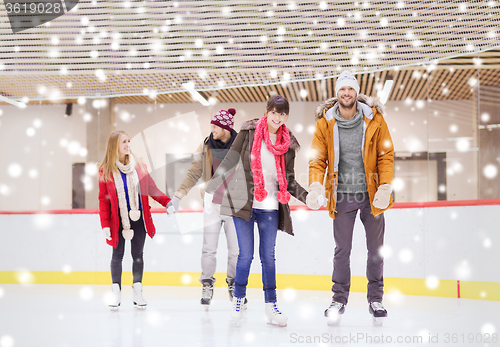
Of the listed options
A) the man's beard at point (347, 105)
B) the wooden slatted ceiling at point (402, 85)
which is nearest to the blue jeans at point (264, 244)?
the man's beard at point (347, 105)

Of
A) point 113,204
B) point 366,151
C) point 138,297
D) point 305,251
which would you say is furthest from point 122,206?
point 305,251

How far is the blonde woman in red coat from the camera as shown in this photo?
2.71 m

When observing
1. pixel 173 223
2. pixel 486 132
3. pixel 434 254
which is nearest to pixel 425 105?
pixel 486 132

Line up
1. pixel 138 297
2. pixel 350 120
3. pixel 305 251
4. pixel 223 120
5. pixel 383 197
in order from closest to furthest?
pixel 383 197 < pixel 350 120 < pixel 223 120 < pixel 138 297 < pixel 305 251

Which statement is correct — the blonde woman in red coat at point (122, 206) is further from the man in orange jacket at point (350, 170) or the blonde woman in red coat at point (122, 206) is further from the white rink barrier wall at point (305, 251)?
the white rink barrier wall at point (305, 251)

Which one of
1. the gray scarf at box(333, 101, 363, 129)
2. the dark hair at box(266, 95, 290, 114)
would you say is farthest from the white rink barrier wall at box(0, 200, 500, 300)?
the dark hair at box(266, 95, 290, 114)

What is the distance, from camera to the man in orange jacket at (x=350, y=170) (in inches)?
84.5

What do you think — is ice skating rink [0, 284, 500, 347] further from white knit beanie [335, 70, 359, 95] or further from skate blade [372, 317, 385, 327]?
white knit beanie [335, 70, 359, 95]

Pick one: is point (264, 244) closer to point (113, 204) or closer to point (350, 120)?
point (350, 120)

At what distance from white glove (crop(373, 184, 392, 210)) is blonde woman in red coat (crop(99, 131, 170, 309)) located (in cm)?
138

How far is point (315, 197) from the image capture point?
6.89ft

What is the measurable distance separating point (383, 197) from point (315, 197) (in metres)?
0.30

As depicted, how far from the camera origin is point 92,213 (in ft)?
14.7

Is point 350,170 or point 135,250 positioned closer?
point 350,170
